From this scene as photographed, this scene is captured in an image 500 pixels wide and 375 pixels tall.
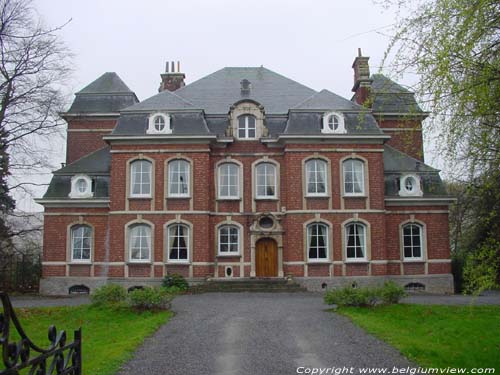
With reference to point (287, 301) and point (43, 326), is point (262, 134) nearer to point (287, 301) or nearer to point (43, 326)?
point (287, 301)

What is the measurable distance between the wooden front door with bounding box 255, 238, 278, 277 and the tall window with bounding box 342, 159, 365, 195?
4165mm

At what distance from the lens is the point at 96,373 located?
856 cm

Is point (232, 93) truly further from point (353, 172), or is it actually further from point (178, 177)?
point (353, 172)

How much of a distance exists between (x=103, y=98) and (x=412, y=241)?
Answer: 17.7 meters

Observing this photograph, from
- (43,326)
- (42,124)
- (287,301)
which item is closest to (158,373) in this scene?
(43,326)

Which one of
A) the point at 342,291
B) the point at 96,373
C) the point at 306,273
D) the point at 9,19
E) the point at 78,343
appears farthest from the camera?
the point at 306,273

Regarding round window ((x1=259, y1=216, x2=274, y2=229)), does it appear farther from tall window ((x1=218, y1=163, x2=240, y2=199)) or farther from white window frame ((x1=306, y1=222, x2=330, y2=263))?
white window frame ((x1=306, y1=222, x2=330, y2=263))

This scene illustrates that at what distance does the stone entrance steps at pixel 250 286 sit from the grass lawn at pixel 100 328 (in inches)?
289

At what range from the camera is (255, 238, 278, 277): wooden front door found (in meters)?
24.6

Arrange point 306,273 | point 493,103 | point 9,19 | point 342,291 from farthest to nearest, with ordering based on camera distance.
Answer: point 306,273, point 9,19, point 342,291, point 493,103

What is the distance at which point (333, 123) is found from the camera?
24.8 m

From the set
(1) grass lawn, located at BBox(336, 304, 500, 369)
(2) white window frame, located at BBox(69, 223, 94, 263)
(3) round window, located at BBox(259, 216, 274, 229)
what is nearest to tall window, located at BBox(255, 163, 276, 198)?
(3) round window, located at BBox(259, 216, 274, 229)

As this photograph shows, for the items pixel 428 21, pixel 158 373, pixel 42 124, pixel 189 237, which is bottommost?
pixel 158 373

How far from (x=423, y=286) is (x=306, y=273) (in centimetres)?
563
